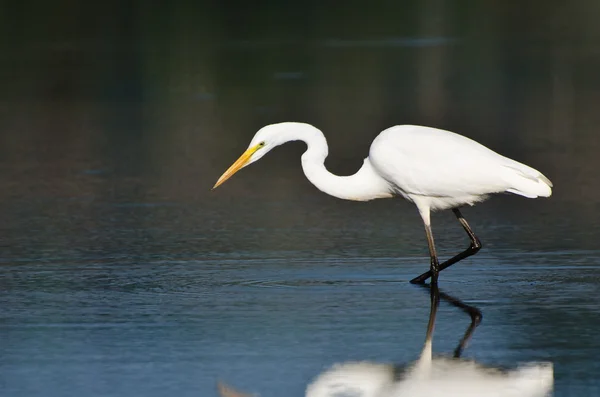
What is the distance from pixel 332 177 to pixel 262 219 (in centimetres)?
163

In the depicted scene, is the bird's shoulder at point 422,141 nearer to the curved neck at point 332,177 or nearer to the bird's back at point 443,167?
the bird's back at point 443,167

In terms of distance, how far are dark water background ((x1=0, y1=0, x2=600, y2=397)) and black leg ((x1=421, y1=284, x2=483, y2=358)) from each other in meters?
0.05

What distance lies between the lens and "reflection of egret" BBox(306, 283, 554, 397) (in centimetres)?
616

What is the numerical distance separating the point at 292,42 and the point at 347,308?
15641 millimetres

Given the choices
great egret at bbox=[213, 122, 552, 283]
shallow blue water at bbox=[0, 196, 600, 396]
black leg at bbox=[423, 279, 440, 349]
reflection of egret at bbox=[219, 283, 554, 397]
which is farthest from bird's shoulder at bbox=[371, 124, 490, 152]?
reflection of egret at bbox=[219, 283, 554, 397]

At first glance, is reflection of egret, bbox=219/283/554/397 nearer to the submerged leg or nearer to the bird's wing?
the submerged leg

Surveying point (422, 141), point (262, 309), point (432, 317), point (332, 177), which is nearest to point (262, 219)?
point (332, 177)

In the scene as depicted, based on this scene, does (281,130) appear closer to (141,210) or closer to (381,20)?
(141,210)

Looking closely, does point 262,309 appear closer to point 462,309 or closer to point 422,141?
point 462,309

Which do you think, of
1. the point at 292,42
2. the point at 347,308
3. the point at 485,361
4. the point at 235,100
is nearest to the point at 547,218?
the point at 347,308

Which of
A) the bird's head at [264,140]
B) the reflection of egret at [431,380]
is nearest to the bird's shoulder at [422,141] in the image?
the bird's head at [264,140]

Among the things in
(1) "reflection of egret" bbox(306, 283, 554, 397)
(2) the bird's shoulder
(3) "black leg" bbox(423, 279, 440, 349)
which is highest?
(2) the bird's shoulder

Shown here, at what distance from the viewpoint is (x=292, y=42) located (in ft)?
75.8

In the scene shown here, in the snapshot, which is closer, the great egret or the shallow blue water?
the shallow blue water
